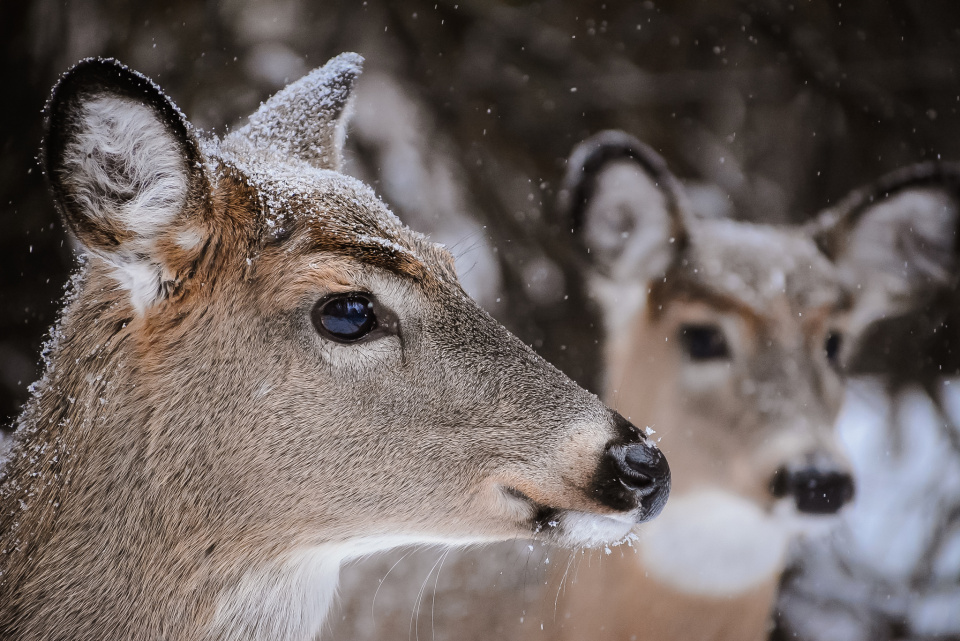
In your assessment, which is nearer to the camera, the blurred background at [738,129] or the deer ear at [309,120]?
the deer ear at [309,120]

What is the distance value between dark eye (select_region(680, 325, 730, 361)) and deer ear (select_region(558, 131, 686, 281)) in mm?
168

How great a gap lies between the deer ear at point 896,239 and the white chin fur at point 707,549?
56 cm

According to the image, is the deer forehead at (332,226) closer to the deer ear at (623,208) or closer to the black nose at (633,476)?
the black nose at (633,476)

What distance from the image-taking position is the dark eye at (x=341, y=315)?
41.5 inches

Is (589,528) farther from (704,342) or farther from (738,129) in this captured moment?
(738,129)

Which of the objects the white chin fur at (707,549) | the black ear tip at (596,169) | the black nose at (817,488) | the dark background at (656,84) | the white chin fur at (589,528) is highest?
the dark background at (656,84)

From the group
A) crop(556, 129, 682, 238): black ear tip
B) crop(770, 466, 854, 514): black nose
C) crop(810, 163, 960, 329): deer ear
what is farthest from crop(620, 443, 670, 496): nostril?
crop(810, 163, 960, 329): deer ear

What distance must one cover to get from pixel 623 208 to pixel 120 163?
1136 millimetres

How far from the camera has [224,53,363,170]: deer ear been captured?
1327 mm

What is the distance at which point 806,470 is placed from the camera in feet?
4.92

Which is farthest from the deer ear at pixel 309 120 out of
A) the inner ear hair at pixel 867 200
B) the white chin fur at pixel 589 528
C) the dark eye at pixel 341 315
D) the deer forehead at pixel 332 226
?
the inner ear hair at pixel 867 200

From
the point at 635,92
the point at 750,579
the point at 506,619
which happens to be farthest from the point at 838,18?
the point at 506,619

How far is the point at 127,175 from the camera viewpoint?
97 centimetres

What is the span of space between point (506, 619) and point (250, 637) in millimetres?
769
